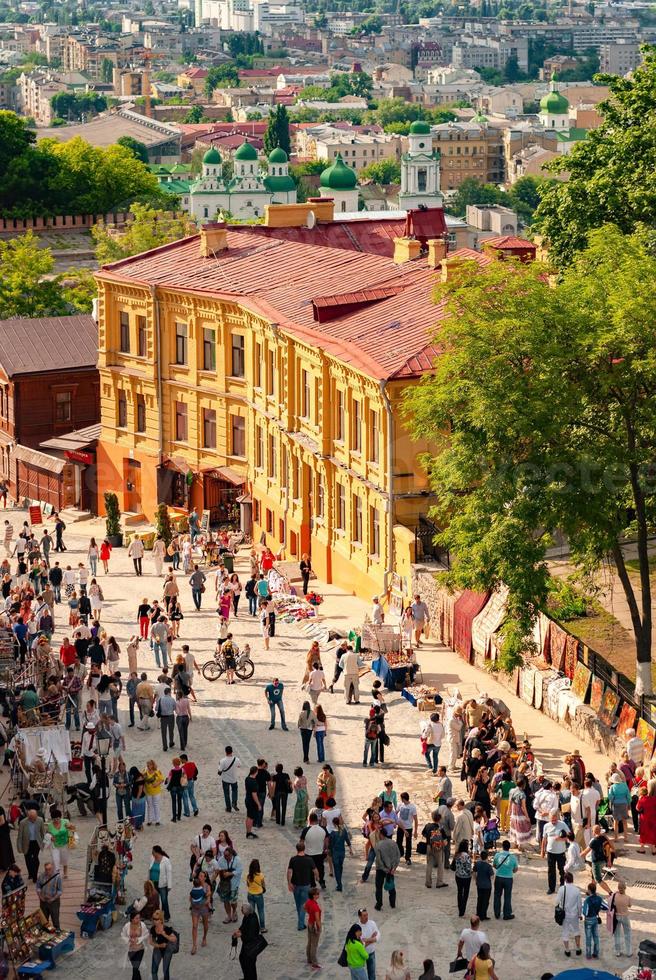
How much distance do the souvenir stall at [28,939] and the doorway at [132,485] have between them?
3579cm

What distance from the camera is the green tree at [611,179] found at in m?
57.9

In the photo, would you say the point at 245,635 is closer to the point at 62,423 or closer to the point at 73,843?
the point at 73,843

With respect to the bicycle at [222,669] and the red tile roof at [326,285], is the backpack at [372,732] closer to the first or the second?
the bicycle at [222,669]

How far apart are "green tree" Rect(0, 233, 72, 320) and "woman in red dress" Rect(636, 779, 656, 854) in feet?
218

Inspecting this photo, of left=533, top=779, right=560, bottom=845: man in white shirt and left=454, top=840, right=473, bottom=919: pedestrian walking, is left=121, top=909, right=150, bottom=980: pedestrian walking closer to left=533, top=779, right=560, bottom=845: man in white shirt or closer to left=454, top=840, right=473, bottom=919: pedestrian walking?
left=454, top=840, right=473, bottom=919: pedestrian walking

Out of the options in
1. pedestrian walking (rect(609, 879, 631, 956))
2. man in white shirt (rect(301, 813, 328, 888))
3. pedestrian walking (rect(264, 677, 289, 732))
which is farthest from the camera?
pedestrian walking (rect(264, 677, 289, 732))

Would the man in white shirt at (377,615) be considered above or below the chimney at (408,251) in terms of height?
below

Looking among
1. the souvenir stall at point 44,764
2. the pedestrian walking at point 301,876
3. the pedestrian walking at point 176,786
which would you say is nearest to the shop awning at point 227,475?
the souvenir stall at point 44,764

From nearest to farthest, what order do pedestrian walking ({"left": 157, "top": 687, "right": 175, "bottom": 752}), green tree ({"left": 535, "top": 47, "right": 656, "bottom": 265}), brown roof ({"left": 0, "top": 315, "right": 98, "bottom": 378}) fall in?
pedestrian walking ({"left": 157, "top": 687, "right": 175, "bottom": 752}) → green tree ({"left": 535, "top": 47, "right": 656, "bottom": 265}) → brown roof ({"left": 0, "top": 315, "right": 98, "bottom": 378})

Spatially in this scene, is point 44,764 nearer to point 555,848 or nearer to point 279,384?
point 555,848

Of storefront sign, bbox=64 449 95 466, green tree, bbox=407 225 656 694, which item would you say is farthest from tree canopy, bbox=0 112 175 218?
green tree, bbox=407 225 656 694

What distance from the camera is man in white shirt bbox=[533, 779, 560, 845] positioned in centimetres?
3234

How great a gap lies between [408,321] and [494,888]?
23873 mm

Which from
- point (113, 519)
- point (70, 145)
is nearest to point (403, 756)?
point (113, 519)
